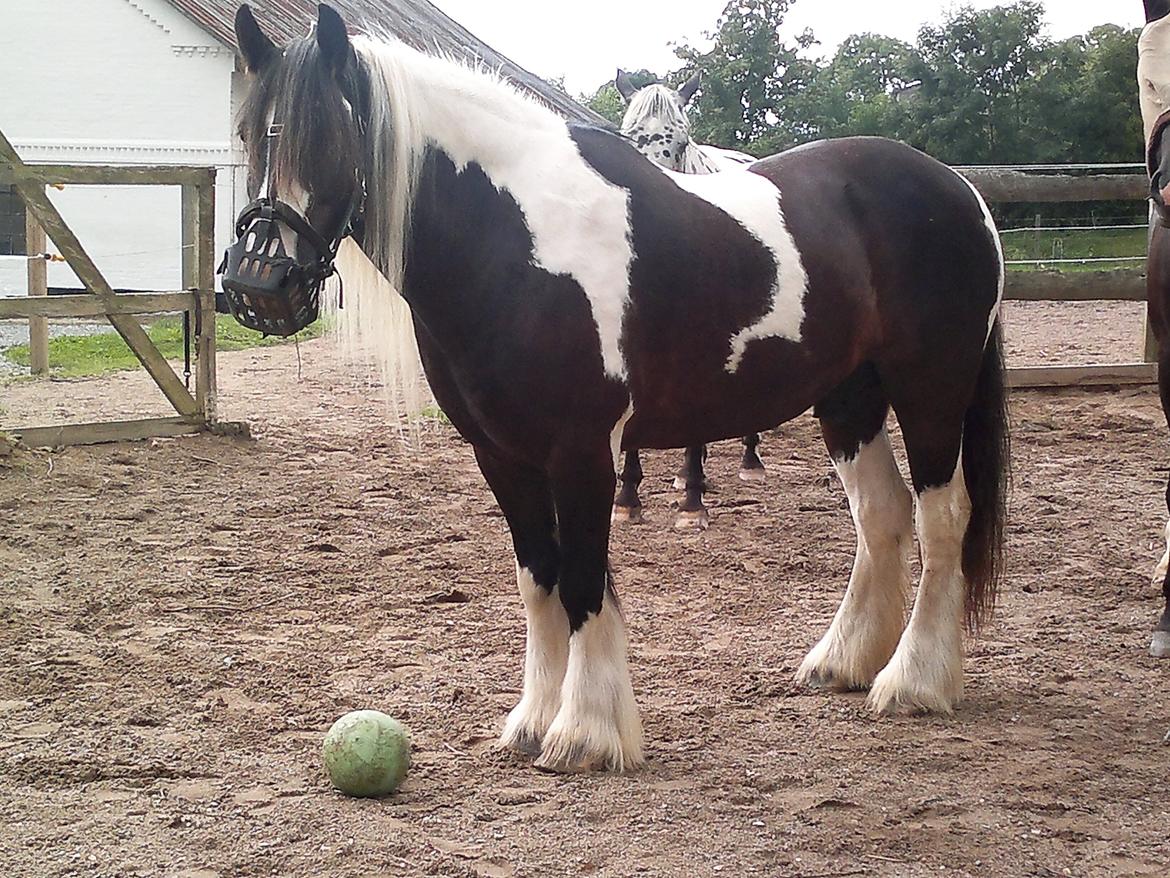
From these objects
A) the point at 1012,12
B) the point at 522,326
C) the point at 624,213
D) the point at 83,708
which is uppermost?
the point at 1012,12

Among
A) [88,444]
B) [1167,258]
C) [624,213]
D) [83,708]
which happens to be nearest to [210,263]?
[88,444]

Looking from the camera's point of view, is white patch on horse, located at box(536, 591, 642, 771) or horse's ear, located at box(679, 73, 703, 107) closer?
white patch on horse, located at box(536, 591, 642, 771)

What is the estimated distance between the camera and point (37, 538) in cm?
504

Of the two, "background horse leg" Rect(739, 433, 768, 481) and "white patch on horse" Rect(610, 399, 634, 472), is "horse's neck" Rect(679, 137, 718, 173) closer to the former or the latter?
"background horse leg" Rect(739, 433, 768, 481)

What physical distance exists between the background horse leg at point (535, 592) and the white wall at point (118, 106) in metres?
14.2

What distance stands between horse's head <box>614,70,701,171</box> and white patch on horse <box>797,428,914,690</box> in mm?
2863

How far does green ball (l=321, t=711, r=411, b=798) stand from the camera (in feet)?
8.93

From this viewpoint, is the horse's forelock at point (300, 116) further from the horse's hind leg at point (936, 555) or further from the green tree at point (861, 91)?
the green tree at point (861, 91)

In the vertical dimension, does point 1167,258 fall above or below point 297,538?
above

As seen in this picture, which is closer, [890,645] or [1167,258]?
[890,645]

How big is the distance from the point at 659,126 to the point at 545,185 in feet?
11.5

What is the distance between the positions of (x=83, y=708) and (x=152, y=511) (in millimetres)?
2431

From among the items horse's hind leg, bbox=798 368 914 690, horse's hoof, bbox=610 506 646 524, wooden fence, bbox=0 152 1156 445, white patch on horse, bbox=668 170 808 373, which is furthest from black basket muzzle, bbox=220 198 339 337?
wooden fence, bbox=0 152 1156 445

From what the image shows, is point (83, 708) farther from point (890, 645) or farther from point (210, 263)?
point (210, 263)
